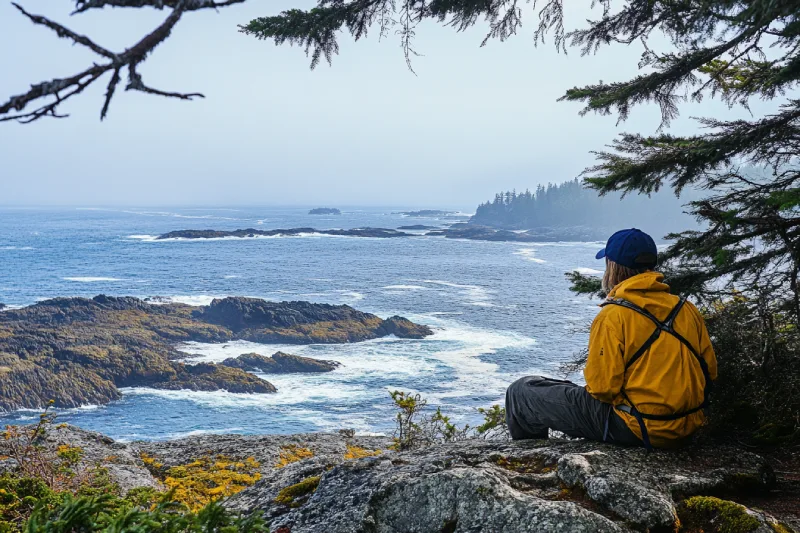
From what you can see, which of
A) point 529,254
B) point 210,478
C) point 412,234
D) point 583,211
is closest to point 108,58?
point 210,478

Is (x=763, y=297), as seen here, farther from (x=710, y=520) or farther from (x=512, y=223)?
(x=512, y=223)

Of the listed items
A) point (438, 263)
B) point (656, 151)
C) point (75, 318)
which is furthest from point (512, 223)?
point (656, 151)

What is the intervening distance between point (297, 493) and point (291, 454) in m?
4.63

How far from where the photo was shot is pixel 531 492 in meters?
3.18

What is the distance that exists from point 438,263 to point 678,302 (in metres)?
85.1

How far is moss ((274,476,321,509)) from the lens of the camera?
3.59 meters

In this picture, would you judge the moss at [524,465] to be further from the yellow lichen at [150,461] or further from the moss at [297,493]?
the yellow lichen at [150,461]

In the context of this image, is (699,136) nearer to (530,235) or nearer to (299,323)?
(299,323)

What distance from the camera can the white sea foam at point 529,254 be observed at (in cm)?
9600

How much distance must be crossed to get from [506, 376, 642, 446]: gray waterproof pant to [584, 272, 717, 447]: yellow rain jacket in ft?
0.88

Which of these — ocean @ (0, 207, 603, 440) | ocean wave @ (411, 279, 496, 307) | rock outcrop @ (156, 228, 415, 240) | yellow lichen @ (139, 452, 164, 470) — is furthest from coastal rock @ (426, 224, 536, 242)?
yellow lichen @ (139, 452, 164, 470)

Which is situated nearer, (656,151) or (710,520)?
Result: (710,520)

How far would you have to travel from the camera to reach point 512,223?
174 meters

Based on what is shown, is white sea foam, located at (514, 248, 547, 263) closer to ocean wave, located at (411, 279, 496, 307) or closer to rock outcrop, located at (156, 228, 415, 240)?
ocean wave, located at (411, 279, 496, 307)
